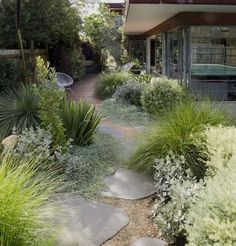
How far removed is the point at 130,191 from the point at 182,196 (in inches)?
55.1

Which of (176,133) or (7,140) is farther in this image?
(7,140)

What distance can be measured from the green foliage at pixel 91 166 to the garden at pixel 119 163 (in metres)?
0.01

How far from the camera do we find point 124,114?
30.2 ft

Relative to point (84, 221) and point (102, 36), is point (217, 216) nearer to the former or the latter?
point (84, 221)

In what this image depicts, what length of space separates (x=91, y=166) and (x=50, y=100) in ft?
3.45

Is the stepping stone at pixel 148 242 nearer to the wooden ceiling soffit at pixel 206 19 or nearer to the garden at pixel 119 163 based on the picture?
the garden at pixel 119 163

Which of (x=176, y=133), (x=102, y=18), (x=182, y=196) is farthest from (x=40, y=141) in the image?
(x=102, y=18)

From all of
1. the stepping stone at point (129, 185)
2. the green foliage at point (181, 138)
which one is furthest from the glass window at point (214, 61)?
the stepping stone at point (129, 185)

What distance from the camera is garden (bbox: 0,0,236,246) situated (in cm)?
275

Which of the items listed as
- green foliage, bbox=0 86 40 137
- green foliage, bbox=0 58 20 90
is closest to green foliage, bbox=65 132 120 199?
green foliage, bbox=0 86 40 137

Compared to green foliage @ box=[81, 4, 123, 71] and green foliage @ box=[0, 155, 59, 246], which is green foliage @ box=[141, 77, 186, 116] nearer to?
green foliage @ box=[0, 155, 59, 246]

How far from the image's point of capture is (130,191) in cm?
476

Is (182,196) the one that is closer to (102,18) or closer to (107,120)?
(107,120)

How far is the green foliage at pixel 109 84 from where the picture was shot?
40.8ft
